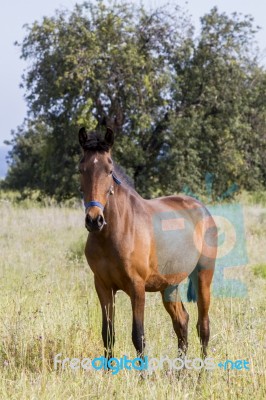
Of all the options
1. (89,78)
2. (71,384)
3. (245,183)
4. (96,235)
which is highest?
(89,78)

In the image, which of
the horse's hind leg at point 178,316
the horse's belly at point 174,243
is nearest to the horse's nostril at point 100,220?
the horse's belly at point 174,243

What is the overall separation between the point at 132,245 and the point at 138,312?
53cm

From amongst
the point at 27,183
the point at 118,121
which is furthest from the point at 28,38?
the point at 27,183

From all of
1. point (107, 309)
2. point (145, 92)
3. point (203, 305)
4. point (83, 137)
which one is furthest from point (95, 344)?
point (145, 92)

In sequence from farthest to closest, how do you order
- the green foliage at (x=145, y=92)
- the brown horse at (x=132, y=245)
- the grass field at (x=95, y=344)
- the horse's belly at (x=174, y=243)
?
the green foliage at (x=145, y=92)
the horse's belly at (x=174, y=243)
the brown horse at (x=132, y=245)
the grass field at (x=95, y=344)

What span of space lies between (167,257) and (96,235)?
80cm

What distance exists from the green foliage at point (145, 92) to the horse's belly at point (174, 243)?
14.4 m

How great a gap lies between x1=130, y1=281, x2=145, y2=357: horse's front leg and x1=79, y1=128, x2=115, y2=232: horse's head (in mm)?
661

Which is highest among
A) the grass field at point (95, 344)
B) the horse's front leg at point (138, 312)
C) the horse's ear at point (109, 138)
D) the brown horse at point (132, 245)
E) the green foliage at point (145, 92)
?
the green foliage at point (145, 92)

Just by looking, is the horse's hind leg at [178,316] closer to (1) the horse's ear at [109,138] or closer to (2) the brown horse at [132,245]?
(2) the brown horse at [132,245]

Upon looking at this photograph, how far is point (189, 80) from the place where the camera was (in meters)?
22.7

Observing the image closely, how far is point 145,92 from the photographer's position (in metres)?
21.1

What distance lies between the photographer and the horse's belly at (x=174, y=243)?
5.45 meters

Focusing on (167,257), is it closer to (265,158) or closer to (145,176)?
(145,176)
